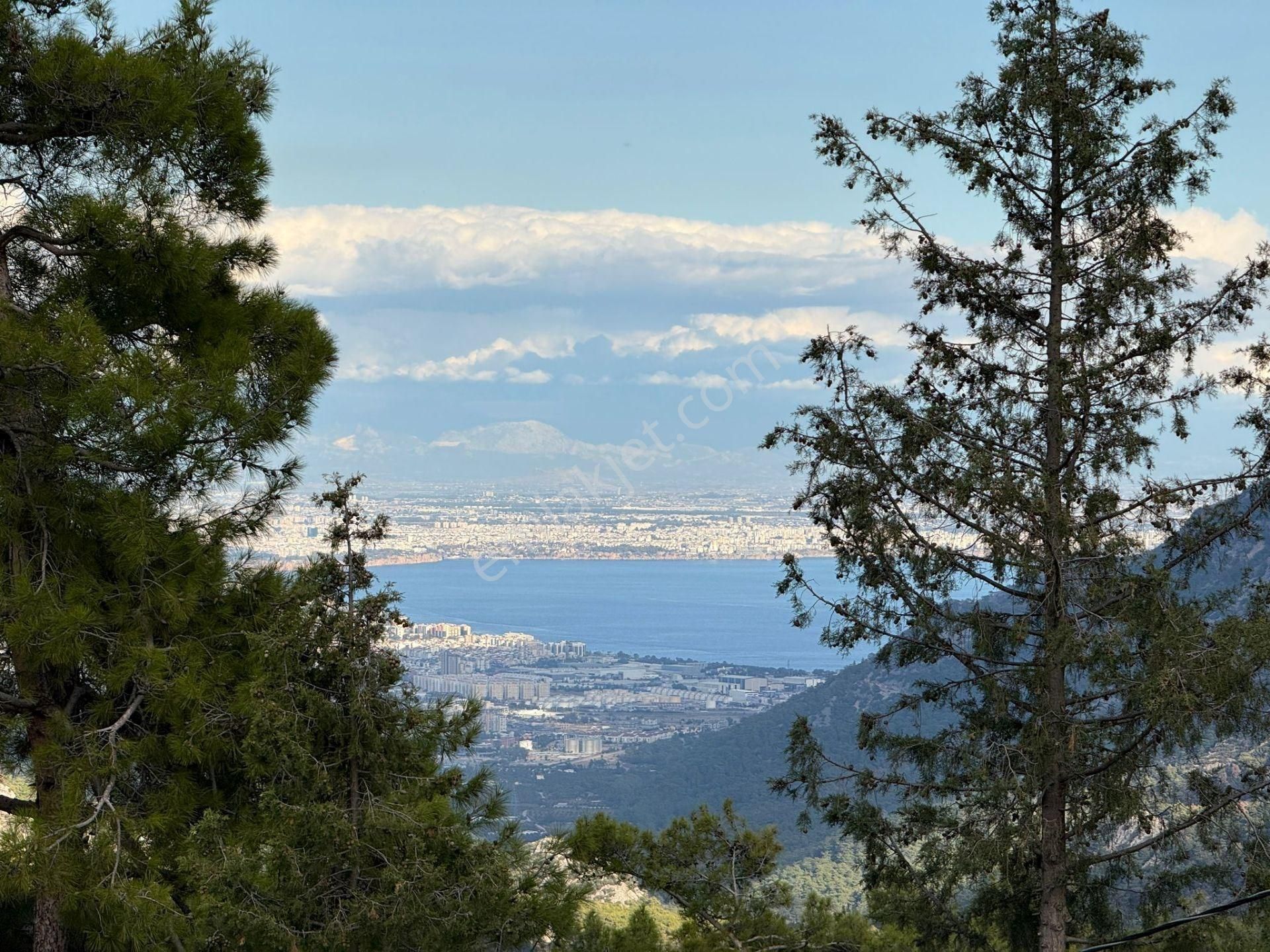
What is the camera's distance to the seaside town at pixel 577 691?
47.8 metres

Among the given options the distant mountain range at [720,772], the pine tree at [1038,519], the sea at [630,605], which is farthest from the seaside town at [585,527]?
the pine tree at [1038,519]

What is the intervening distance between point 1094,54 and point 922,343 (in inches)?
82.0

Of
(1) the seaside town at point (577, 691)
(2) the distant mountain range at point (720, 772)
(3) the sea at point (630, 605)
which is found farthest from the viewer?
(3) the sea at point (630, 605)

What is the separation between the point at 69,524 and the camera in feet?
23.1

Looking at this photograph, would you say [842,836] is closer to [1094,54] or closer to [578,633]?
[1094,54]

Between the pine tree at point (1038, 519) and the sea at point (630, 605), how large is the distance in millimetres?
61242

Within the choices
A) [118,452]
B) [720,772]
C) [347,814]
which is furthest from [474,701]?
[720,772]

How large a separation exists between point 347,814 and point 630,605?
100m

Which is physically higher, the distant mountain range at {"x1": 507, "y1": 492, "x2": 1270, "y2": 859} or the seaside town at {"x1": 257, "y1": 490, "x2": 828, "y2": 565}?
the seaside town at {"x1": 257, "y1": 490, "x2": 828, "y2": 565}

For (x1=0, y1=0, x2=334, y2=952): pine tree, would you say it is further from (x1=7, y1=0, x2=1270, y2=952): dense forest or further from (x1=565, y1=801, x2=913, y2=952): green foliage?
(x1=565, y1=801, x2=913, y2=952): green foliage

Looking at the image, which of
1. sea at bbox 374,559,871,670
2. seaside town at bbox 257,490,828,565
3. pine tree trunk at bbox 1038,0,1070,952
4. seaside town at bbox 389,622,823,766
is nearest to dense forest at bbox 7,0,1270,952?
pine tree trunk at bbox 1038,0,1070,952

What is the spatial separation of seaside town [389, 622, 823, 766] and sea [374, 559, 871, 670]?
7.03 m

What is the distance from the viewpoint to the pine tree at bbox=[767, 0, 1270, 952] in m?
7.25

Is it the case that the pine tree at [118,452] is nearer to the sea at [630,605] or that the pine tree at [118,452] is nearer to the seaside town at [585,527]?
the sea at [630,605]
